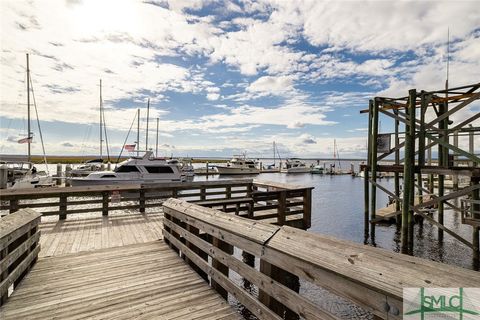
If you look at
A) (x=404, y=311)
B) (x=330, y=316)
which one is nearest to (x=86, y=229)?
(x=330, y=316)

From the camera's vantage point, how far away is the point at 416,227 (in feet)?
50.8

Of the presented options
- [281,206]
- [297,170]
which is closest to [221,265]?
[281,206]

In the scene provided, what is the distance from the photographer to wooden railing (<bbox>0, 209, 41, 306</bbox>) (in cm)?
344

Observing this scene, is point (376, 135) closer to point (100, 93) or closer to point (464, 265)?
point (464, 265)

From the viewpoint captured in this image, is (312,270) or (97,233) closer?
(312,270)

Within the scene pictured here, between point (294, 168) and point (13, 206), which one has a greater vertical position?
point (294, 168)

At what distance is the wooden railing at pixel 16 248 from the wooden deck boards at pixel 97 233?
100 cm

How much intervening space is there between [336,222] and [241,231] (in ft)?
54.0

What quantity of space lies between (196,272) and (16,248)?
2701 mm

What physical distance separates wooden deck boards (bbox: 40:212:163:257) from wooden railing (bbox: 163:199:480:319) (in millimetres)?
3420

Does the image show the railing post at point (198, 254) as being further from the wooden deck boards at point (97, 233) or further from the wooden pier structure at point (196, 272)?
the wooden deck boards at point (97, 233)

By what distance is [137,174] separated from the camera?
23.7m

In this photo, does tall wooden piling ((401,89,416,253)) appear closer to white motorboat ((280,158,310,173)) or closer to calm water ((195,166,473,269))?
calm water ((195,166,473,269))

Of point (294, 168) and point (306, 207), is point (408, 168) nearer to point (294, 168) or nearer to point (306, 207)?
point (306, 207)
